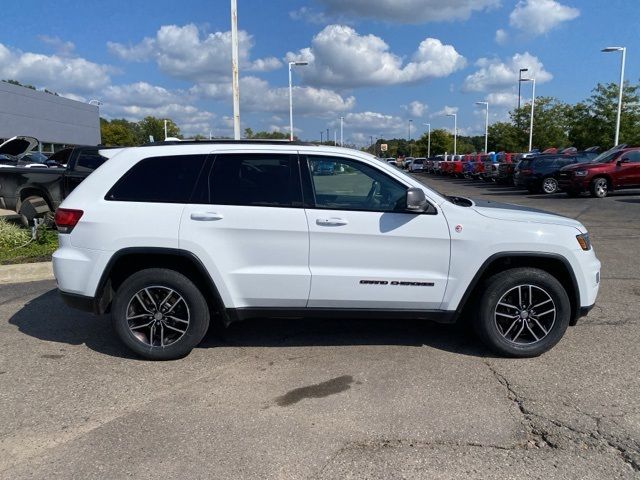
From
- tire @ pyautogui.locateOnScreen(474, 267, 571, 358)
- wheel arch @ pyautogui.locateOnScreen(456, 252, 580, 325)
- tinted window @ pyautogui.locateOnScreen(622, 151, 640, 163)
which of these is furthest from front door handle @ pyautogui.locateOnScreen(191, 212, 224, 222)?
tinted window @ pyautogui.locateOnScreen(622, 151, 640, 163)

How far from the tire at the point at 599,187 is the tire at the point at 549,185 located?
2.53 metres

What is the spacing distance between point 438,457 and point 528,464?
1.67ft

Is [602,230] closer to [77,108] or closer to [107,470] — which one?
[107,470]

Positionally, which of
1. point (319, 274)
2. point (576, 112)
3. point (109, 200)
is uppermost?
point (576, 112)

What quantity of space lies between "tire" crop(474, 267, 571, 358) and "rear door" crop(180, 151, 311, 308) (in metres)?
1.56

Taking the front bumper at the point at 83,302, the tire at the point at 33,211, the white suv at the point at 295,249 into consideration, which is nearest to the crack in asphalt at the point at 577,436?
the white suv at the point at 295,249

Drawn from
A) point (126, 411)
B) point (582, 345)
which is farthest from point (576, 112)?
point (126, 411)

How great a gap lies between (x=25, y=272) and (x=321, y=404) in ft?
18.5

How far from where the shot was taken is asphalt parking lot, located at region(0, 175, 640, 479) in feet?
10.0

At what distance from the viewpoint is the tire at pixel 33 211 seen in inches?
413

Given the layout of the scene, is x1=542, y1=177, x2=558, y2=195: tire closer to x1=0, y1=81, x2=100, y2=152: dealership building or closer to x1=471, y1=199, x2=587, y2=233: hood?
x1=471, y1=199, x2=587, y2=233: hood

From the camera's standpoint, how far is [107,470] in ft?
9.82

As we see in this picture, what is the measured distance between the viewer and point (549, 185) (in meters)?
21.9

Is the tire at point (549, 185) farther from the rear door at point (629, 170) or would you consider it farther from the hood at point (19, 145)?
the hood at point (19, 145)
